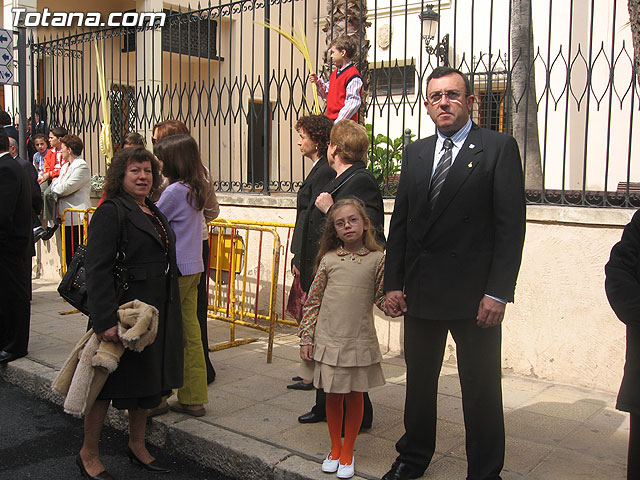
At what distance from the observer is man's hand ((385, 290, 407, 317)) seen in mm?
3295

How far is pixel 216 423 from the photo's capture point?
4191 millimetres

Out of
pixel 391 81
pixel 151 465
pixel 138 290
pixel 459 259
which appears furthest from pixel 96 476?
pixel 391 81

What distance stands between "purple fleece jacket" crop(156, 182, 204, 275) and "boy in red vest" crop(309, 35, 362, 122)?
6.67ft

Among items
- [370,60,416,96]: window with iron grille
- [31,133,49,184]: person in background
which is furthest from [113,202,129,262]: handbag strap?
[31,133,49,184]: person in background

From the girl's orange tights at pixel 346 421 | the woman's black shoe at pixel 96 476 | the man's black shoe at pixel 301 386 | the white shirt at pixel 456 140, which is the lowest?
the woman's black shoe at pixel 96 476

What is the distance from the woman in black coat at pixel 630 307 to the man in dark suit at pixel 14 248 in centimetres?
449

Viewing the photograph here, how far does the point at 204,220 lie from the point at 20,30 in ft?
17.2

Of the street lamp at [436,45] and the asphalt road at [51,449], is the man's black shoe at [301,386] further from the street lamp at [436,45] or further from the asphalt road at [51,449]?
the street lamp at [436,45]

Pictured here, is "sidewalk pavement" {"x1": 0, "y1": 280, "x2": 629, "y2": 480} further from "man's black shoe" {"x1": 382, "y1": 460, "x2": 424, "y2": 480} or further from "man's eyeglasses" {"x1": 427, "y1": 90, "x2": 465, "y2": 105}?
"man's eyeglasses" {"x1": 427, "y1": 90, "x2": 465, "y2": 105}

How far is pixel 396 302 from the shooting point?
3299 mm

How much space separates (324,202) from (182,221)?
3.09 ft

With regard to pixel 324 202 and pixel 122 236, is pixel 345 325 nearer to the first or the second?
pixel 324 202

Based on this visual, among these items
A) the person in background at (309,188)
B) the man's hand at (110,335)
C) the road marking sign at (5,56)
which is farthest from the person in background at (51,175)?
the man's hand at (110,335)

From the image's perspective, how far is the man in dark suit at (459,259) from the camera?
3043 mm
